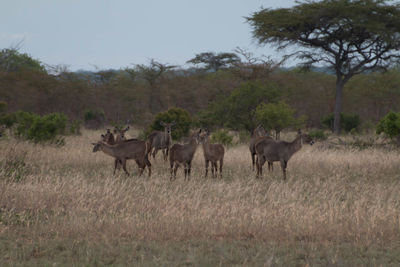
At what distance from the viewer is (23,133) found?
675 inches

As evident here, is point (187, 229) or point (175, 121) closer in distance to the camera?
point (187, 229)

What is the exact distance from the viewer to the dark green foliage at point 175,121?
58.0 ft

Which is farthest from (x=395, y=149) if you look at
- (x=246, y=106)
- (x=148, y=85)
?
(x=148, y=85)

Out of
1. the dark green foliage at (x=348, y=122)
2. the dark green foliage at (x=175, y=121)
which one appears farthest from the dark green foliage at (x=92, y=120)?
the dark green foliage at (x=348, y=122)

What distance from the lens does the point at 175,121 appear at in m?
17.9

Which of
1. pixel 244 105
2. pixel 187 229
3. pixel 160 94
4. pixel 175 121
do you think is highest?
pixel 160 94

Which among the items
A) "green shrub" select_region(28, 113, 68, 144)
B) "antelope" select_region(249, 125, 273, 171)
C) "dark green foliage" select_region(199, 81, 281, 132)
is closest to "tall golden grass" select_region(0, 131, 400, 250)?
"antelope" select_region(249, 125, 273, 171)

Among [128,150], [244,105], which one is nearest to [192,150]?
[128,150]

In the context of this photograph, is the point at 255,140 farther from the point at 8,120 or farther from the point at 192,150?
the point at 8,120

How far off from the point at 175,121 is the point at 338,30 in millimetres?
13133

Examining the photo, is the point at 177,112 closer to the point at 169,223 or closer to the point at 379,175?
the point at 379,175

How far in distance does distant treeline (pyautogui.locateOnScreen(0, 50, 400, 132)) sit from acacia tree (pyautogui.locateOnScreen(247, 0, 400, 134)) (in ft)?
12.0

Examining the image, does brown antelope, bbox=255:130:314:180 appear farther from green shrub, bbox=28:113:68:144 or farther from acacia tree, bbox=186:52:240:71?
acacia tree, bbox=186:52:240:71

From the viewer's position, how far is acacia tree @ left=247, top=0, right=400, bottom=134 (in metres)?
24.0
